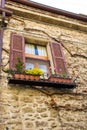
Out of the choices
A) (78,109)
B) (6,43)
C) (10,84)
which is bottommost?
(78,109)

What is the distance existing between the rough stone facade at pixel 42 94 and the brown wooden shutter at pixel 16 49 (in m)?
0.15

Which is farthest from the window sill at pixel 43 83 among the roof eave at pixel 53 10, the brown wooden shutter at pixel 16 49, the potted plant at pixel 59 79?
the roof eave at pixel 53 10

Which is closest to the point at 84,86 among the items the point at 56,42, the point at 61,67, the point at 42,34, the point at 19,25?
the point at 61,67

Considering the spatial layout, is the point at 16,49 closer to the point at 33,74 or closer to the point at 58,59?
the point at 33,74

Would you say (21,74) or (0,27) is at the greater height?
(0,27)

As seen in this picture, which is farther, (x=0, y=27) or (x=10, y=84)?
(x=0, y=27)

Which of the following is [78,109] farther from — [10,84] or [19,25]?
[19,25]

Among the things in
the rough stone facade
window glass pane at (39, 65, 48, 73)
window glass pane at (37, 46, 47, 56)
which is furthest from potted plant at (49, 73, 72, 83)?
window glass pane at (37, 46, 47, 56)

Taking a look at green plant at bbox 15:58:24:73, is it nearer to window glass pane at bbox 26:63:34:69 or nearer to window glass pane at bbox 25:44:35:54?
window glass pane at bbox 26:63:34:69

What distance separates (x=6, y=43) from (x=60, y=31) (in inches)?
103

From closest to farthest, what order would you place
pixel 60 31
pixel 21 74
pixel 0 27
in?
pixel 21 74 < pixel 0 27 < pixel 60 31

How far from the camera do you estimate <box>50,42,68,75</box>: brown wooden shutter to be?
596 cm

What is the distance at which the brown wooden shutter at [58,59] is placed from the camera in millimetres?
5965

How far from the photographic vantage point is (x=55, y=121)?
4.73 m
